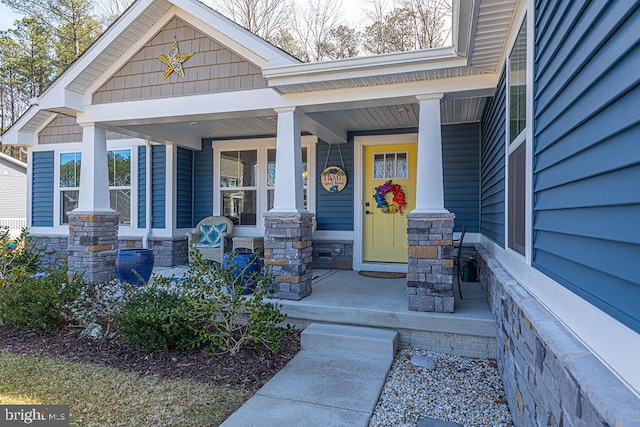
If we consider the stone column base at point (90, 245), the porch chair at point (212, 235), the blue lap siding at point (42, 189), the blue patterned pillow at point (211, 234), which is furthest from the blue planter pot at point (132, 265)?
the blue lap siding at point (42, 189)

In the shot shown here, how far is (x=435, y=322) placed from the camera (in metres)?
3.48

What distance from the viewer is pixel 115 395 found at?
2.69 meters

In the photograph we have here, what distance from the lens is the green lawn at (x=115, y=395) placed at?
94.5 inches

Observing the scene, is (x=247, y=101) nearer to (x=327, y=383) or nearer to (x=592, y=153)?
(x=327, y=383)

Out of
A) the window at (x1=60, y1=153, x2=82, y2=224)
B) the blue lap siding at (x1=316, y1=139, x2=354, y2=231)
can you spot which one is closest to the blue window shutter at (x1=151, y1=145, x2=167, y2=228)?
the window at (x1=60, y1=153, x2=82, y2=224)

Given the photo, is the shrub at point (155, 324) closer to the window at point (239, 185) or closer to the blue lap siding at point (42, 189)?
the window at point (239, 185)

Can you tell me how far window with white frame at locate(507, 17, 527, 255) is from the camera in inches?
100.0

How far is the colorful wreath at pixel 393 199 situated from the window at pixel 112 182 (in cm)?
479

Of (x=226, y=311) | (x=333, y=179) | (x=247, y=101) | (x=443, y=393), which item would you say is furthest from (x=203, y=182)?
(x=443, y=393)

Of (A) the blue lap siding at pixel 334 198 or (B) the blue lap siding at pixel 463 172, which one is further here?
(A) the blue lap siding at pixel 334 198

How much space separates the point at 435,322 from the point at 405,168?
325cm

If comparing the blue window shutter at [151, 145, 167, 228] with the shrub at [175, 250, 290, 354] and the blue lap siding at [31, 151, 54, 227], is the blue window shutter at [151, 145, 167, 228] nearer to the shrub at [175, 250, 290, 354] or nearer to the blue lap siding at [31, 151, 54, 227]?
the blue lap siding at [31, 151, 54, 227]

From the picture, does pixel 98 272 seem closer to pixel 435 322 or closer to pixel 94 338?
pixel 94 338

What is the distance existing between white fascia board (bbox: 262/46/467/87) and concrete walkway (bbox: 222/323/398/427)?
100 inches
